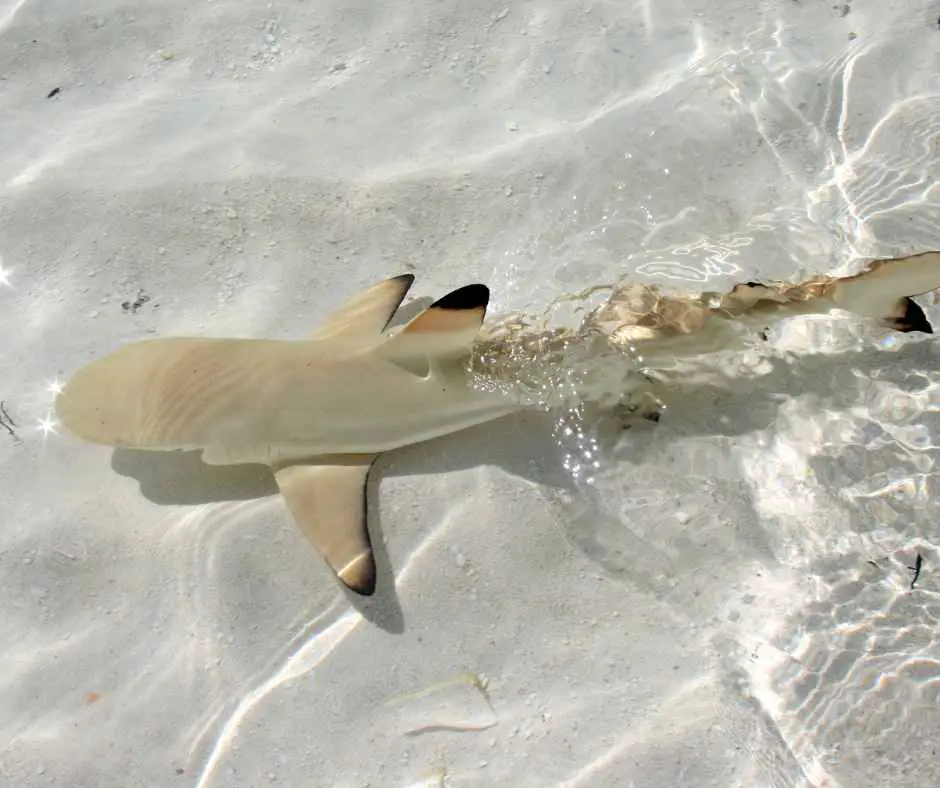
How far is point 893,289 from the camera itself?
2842mm

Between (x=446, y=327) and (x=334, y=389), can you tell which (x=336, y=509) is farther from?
(x=446, y=327)

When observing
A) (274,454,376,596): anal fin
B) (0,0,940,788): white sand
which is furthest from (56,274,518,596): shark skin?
(0,0,940,788): white sand

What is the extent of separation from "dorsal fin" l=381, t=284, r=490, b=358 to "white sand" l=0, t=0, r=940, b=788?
1.39ft

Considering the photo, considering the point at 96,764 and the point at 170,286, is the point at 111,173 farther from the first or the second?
the point at 96,764

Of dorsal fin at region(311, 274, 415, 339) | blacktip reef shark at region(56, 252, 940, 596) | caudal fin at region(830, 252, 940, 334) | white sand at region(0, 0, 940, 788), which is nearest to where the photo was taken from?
white sand at region(0, 0, 940, 788)

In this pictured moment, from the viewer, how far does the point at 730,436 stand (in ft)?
10.1

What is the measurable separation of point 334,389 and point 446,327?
44 centimetres

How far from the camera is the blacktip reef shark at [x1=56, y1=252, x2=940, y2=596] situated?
2.89 metres

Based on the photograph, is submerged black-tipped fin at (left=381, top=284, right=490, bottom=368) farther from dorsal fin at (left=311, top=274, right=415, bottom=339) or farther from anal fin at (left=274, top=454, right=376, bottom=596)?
anal fin at (left=274, top=454, right=376, bottom=596)

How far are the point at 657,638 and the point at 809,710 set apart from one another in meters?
0.48

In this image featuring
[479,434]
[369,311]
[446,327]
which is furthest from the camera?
[369,311]

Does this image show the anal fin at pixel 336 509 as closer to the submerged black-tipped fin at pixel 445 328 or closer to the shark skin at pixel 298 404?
the shark skin at pixel 298 404

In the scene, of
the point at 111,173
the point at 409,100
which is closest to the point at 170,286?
the point at 111,173

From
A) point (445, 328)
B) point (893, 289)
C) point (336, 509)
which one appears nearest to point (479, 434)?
point (445, 328)
